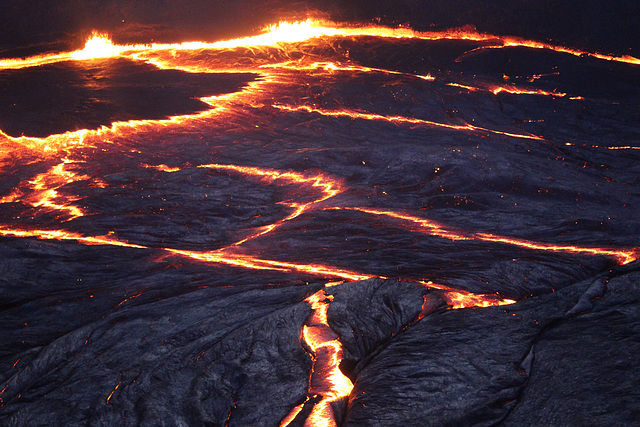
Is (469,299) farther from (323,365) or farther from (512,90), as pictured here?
(512,90)

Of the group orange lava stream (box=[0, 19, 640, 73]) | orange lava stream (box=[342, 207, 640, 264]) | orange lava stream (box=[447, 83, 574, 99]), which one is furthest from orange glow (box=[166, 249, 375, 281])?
orange lava stream (box=[0, 19, 640, 73])

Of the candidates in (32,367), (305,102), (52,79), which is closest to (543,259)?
(32,367)

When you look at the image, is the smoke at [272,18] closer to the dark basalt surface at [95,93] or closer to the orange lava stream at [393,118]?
the dark basalt surface at [95,93]

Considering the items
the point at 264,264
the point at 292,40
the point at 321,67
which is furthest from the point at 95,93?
the point at 264,264

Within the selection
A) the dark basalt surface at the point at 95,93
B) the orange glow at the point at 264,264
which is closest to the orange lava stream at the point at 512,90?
the dark basalt surface at the point at 95,93

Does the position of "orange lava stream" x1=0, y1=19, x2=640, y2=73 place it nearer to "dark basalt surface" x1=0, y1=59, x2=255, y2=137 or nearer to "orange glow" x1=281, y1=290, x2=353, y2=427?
"dark basalt surface" x1=0, y1=59, x2=255, y2=137

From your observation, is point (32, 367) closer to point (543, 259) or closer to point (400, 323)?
point (400, 323)
